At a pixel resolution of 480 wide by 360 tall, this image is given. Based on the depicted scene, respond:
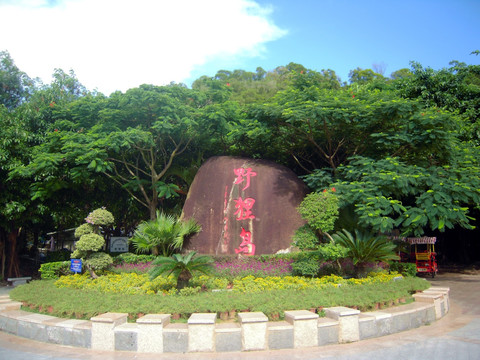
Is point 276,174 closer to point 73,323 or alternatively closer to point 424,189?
point 424,189

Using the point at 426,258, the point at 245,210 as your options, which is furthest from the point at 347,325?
the point at 426,258

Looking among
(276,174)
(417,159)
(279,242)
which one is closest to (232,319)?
(279,242)

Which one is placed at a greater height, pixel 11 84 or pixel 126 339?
pixel 11 84

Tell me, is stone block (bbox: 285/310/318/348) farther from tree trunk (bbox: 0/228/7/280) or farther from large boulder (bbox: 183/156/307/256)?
tree trunk (bbox: 0/228/7/280)

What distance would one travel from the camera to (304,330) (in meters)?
5.06

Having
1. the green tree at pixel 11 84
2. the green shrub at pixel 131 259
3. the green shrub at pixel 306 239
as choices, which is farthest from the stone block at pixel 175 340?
the green tree at pixel 11 84

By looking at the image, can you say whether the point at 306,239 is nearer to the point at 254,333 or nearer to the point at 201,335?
the point at 254,333

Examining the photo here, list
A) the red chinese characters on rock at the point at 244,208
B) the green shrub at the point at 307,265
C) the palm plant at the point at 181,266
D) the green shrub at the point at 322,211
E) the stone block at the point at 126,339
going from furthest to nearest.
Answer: the red chinese characters on rock at the point at 244,208
the green shrub at the point at 322,211
the green shrub at the point at 307,265
the palm plant at the point at 181,266
the stone block at the point at 126,339

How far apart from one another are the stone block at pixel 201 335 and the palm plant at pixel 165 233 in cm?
532

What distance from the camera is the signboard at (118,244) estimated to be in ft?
45.6

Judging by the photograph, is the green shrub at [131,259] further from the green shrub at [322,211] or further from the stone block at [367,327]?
the stone block at [367,327]

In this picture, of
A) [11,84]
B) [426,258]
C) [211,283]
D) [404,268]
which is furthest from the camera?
[11,84]

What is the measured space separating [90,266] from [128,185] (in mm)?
4237

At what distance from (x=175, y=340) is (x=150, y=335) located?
35 cm
